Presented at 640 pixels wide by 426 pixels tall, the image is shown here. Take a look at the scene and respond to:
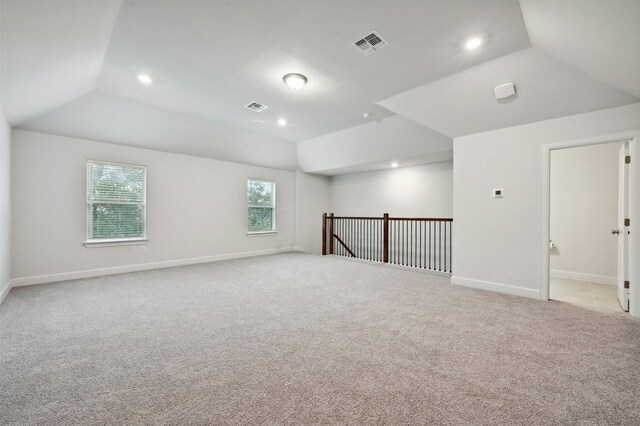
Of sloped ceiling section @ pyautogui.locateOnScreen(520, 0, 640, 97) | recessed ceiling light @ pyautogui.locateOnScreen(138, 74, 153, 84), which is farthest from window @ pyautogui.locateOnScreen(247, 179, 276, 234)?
sloped ceiling section @ pyautogui.locateOnScreen(520, 0, 640, 97)

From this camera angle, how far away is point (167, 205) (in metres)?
5.62

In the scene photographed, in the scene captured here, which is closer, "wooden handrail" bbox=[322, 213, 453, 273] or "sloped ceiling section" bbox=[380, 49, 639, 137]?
"sloped ceiling section" bbox=[380, 49, 639, 137]

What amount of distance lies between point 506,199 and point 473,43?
219cm

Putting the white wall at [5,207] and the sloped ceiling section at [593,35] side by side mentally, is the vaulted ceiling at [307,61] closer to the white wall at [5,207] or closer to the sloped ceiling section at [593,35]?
the sloped ceiling section at [593,35]

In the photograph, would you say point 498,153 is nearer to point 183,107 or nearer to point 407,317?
point 407,317

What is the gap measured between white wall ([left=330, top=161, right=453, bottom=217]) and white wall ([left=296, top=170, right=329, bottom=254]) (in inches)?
14.4

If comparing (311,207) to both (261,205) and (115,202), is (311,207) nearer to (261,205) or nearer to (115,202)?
(261,205)

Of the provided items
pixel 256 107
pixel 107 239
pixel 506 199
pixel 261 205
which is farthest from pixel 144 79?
pixel 506 199

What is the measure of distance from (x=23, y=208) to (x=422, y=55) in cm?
603

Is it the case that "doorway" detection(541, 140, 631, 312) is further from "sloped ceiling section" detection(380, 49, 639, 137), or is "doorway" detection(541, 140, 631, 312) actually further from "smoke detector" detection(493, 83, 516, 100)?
"smoke detector" detection(493, 83, 516, 100)

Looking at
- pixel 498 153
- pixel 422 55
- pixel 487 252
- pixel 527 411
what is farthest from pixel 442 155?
pixel 527 411

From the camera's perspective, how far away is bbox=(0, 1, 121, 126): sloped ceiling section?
6.75 ft

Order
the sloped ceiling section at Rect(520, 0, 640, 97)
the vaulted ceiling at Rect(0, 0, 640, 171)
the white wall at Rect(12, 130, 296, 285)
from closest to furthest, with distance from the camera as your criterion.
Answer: the sloped ceiling section at Rect(520, 0, 640, 97)
the vaulted ceiling at Rect(0, 0, 640, 171)
the white wall at Rect(12, 130, 296, 285)

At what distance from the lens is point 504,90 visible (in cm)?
338
